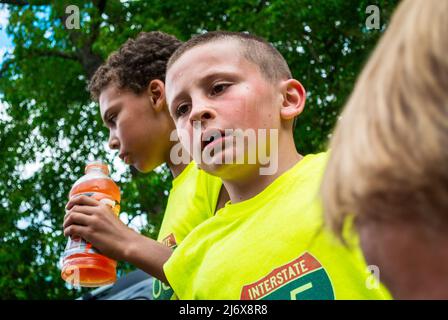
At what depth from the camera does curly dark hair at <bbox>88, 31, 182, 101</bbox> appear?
306 cm

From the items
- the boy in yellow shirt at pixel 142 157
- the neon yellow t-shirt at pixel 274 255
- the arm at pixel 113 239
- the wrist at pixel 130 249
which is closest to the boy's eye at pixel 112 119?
the boy in yellow shirt at pixel 142 157

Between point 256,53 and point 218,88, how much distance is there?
265mm

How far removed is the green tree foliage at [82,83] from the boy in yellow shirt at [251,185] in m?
7.61

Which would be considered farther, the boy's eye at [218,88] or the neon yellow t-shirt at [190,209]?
the neon yellow t-shirt at [190,209]

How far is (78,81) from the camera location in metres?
13.7

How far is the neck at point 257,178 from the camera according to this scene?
205cm

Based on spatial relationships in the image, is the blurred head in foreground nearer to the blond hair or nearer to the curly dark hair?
the blond hair

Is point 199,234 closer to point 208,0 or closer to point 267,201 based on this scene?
point 267,201

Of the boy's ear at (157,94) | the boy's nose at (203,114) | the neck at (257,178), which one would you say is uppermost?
the boy's ear at (157,94)

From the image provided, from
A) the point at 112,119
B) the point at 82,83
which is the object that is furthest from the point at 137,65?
the point at 82,83

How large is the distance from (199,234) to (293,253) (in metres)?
0.47

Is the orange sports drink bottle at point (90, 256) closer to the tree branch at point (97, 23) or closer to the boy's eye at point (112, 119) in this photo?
the boy's eye at point (112, 119)

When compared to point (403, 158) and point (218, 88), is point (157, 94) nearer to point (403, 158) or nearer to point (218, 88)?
point (218, 88)

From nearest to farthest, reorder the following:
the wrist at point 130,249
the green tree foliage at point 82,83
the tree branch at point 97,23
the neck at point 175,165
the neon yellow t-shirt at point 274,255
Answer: the neon yellow t-shirt at point 274,255
the wrist at point 130,249
the neck at point 175,165
the green tree foliage at point 82,83
the tree branch at point 97,23
